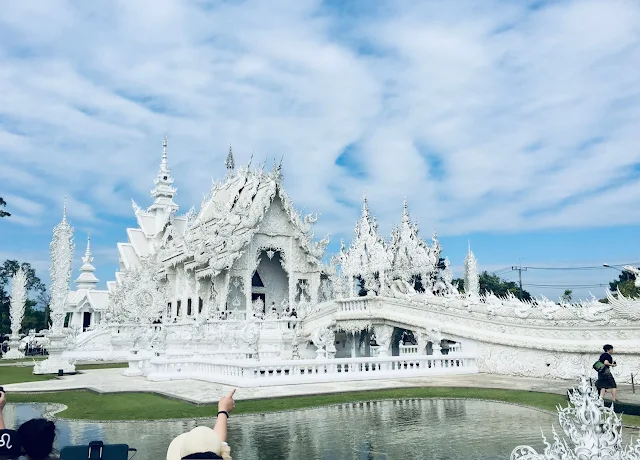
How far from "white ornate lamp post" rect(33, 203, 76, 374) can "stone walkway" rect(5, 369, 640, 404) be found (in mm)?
3814

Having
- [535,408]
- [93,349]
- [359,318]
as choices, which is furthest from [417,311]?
[93,349]

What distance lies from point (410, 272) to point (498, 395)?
21.1 meters

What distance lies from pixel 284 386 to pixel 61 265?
43.7ft

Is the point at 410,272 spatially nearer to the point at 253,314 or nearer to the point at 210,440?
the point at 253,314

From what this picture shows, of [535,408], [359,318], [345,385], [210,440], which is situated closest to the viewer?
[210,440]

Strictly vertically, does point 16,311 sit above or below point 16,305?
below

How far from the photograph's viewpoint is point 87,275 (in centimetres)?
4609

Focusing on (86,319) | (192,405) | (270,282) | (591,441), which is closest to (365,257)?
(270,282)

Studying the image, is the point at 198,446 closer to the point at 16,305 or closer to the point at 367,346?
the point at 367,346

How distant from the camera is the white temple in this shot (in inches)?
570

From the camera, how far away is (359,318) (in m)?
21.5

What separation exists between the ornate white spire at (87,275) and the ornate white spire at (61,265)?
23.6 meters

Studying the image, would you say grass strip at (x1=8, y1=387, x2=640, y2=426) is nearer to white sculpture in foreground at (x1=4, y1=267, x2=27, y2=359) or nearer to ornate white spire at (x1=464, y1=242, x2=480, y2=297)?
white sculpture in foreground at (x1=4, y1=267, x2=27, y2=359)

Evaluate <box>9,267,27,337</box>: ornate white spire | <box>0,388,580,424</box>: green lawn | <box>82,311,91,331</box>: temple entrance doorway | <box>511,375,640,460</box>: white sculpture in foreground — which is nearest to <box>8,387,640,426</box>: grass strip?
<box>0,388,580,424</box>: green lawn
